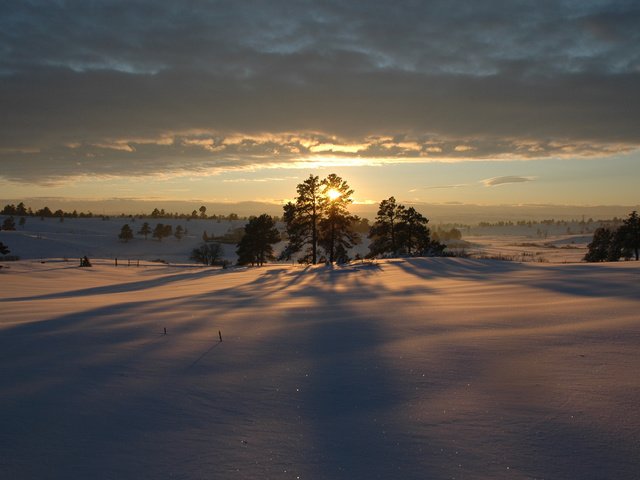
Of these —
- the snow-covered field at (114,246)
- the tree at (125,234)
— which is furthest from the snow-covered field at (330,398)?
the tree at (125,234)

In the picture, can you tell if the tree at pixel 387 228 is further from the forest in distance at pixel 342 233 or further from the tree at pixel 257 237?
the tree at pixel 257 237

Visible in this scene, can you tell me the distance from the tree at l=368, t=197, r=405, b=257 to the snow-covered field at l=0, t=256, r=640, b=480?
3581 cm

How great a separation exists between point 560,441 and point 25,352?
721 cm

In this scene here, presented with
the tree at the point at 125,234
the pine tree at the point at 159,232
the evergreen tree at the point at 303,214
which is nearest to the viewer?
the evergreen tree at the point at 303,214

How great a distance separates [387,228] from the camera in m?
45.9

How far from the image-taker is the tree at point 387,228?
44.6 meters

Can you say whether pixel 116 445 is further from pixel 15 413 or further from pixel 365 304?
pixel 365 304

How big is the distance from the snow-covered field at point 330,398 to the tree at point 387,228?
35.8 meters

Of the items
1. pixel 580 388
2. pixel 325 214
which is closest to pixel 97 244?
pixel 325 214

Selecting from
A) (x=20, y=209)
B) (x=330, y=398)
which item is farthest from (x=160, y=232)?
(x=330, y=398)

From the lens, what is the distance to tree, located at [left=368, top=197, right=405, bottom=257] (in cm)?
4459

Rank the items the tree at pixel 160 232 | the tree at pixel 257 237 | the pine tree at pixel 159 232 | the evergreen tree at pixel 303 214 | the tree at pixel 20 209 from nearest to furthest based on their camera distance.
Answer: the evergreen tree at pixel 303 214
the tree at pixel 257 237
the pine tree at pixel 159 232
the tree at pixel 160 232
the tree at pixel 20 209

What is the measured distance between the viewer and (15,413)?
454 cm

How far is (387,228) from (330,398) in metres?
41.6
